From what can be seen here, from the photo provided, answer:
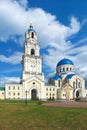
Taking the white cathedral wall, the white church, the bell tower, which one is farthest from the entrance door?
the bell tower

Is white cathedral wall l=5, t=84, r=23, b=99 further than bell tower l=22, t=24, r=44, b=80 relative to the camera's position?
No

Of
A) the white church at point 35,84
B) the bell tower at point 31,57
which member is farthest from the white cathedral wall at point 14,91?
the bell tower at point 31,57

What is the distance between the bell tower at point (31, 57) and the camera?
262 ft

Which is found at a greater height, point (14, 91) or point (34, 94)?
point (14, 91)

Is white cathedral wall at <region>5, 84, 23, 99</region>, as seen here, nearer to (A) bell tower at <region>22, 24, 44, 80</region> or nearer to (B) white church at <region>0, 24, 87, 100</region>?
(B) white church at <region>0, 24, 87, 100</region>

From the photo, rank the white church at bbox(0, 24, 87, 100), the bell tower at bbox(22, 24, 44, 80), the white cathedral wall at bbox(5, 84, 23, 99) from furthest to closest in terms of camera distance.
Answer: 1. the bell tower at bbox(22, 24, 44, 80)
2. the white church at bbox(0, 24, 87, 100)
3. the white cathedral wall at bbox(5, 84, 23, 99)

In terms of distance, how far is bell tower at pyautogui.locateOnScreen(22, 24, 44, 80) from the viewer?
7993cm

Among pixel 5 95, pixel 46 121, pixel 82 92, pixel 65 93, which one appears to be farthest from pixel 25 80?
pixel 46 121

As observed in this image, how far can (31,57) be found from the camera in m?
80.9

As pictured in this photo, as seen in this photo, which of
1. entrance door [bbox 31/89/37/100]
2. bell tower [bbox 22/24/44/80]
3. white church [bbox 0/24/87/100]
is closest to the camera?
white church [bbox 0/24/87/100]

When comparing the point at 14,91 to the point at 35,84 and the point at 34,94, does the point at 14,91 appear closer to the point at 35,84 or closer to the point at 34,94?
the point at 34,94

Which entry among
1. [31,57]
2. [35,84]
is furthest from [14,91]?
[31,57]

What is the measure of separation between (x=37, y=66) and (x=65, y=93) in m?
17.0

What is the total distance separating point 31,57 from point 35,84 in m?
10.8
